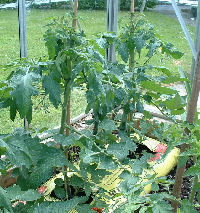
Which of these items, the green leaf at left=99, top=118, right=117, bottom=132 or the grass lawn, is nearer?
the green leaf at left=99, top=118, right=117, bottom=132

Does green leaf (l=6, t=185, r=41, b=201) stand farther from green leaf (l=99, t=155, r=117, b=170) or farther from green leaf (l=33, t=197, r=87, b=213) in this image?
green leaf (l=99, t=155, r=117, b=170)

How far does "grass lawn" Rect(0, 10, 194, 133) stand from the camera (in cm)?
249

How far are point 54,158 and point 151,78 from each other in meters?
0.58

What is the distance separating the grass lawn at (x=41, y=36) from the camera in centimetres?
249

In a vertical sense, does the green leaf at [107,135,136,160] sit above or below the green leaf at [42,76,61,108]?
below

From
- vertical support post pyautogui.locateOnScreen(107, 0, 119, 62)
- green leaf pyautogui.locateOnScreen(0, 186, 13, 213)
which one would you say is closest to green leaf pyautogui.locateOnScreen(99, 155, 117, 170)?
green leaf pyautogui.locateOnScreen(0, 186, 13, 213)

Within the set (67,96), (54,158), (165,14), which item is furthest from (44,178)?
(165,14)

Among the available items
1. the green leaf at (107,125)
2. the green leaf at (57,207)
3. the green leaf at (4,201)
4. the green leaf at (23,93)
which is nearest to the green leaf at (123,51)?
the green leaf at (107,125)

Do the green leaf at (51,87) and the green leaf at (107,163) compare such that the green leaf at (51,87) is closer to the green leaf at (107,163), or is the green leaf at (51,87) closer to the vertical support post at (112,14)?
the green leaf at (107,163)

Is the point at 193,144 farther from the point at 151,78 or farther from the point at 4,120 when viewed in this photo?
the point at 4,120

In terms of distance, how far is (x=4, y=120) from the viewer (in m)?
2.87

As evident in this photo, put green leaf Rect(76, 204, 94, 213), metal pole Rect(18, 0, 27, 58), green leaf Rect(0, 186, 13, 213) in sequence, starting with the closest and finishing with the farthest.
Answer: green leaf Rect(0, 186, 13, 213), green leaf Rect(76, 204, 94, 213), metal pole Rect(18, 0, 27, 58)

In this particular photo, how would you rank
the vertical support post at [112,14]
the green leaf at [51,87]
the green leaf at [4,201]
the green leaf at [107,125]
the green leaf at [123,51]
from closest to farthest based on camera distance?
the green leaf at [4,201] < the green leaf at [51,87] < the green leaf at [107,125] < the green leaf at [123,51] < the vertical support post at [112,14]

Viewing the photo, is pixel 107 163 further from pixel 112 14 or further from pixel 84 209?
pixel 112 14
